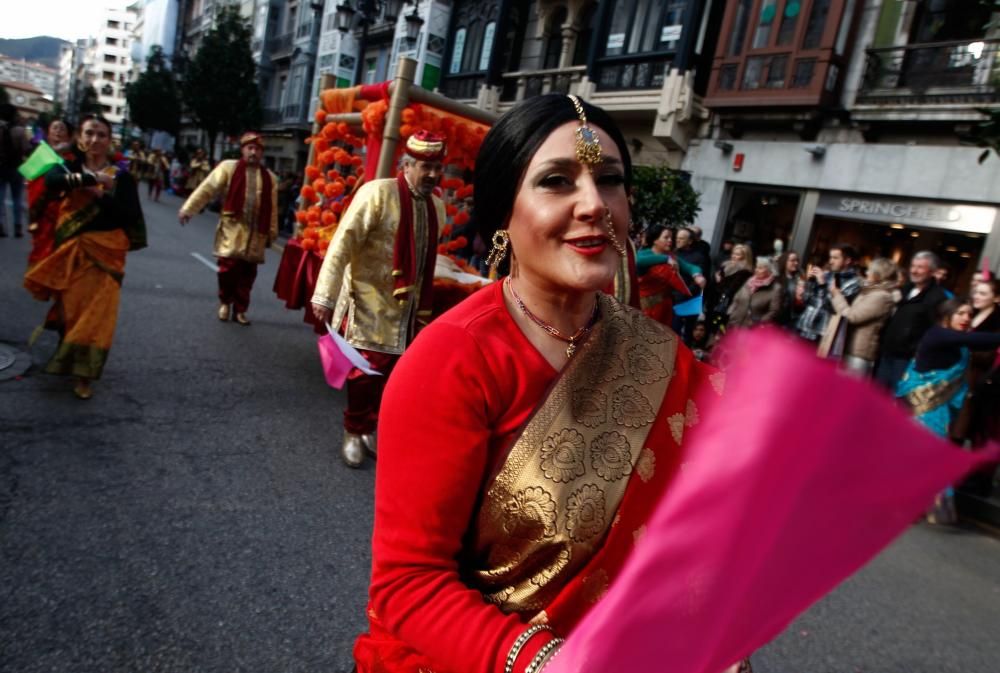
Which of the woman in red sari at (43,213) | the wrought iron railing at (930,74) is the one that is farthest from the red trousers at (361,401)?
the wrought iron railing at (930,74)

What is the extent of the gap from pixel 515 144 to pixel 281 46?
4096 cm

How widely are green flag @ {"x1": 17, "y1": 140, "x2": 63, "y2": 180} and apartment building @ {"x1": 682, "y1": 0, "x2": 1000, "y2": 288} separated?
36.8ft

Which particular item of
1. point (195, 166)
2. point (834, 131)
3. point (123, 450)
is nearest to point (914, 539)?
point (123, 450)

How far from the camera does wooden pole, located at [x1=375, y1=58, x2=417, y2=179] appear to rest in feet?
15.9

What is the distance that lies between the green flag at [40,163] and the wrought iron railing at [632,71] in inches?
548

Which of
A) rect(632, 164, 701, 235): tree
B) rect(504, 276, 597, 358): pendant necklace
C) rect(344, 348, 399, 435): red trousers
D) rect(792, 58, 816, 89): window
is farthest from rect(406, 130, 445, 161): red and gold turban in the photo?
rect(792, 58, 816, 89): window

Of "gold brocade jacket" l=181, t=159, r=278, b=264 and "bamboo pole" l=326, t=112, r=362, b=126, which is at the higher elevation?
"bamboo pole" l=326, t=112, r=362, b=126

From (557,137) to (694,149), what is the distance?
1481 cm

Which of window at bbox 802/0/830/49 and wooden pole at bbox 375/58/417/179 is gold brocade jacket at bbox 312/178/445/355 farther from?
window at bbox 802/0/830/49

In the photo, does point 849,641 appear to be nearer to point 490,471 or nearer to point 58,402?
point 490,471

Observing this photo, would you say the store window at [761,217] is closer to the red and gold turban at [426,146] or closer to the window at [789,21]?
the window at [789,21]

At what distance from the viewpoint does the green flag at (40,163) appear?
384 cm

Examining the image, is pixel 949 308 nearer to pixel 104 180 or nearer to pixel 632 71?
pixel 104 180

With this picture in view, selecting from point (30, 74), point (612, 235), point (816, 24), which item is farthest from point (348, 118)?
point (30, 74)
